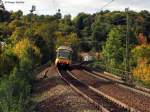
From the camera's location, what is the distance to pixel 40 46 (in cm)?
10406

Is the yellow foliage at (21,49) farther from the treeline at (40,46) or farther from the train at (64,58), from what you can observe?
the train at (64,58)

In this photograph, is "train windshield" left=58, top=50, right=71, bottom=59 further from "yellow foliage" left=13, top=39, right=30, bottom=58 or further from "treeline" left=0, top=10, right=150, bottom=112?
"yellow foliage" left=13, top=39, right=30, bottom=58

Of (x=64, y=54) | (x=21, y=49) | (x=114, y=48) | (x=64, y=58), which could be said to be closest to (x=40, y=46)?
(x=114, y=48)

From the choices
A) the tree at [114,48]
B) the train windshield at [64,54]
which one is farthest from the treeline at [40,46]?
the train windshield at [64,54]

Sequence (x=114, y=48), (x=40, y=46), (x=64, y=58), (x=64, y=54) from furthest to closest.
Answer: (x=114, y=48) < (x=40, y=46) < (x=64, y=54) < (x=64, y=58)

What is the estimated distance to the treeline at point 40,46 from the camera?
28625 mm

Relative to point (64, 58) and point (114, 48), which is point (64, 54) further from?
point (114, 48)

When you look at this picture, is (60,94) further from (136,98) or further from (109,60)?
(109,60)

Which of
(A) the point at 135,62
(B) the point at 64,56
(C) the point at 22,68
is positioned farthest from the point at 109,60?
(C) the point at 22,68

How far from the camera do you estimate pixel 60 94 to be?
102ft

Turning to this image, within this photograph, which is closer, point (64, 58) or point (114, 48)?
point (64, 58)

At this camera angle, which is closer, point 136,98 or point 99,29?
point 136,98

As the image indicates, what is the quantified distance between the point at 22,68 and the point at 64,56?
28480 mm

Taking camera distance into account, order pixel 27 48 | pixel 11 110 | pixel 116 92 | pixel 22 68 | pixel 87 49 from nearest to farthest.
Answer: pixel 11 110 < pixel 116 92 < pixel 22 68 < pixel 27 48 < pixel 87 49
